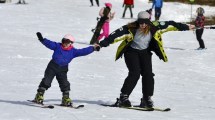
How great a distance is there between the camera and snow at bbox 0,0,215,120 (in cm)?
860

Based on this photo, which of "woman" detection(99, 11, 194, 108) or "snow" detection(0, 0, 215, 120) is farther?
"woman" detection(99, 11, 194, 108)

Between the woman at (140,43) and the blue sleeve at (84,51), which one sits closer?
the blue sleeve at (84,51)

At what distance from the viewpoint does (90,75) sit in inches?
527

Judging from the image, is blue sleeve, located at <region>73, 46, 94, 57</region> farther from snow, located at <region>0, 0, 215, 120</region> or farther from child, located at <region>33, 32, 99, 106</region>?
snow, located at <region>0, 0, 215, 120</region>

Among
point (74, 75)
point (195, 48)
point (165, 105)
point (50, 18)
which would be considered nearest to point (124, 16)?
point (50, 18)

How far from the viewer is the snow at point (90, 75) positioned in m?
8.60

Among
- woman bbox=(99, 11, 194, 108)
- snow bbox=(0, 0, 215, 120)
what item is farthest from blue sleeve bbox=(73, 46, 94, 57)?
snow bbox=(0, 0, 215, 120)

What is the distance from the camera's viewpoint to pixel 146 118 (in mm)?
8320

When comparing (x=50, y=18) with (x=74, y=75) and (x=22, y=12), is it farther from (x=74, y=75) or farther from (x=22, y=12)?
(x=74, y=75)

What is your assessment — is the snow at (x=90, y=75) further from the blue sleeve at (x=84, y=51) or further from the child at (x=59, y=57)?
the blue sleeve at (x=84, y=51)

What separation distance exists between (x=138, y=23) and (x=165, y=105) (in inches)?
73.9

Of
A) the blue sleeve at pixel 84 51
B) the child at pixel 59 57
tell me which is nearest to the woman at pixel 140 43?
the blue sleeve at pixel 84 51

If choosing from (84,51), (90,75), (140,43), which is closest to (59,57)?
(84,51)

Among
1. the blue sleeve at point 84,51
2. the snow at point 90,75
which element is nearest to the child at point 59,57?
the blue sleeve at point 84,51
